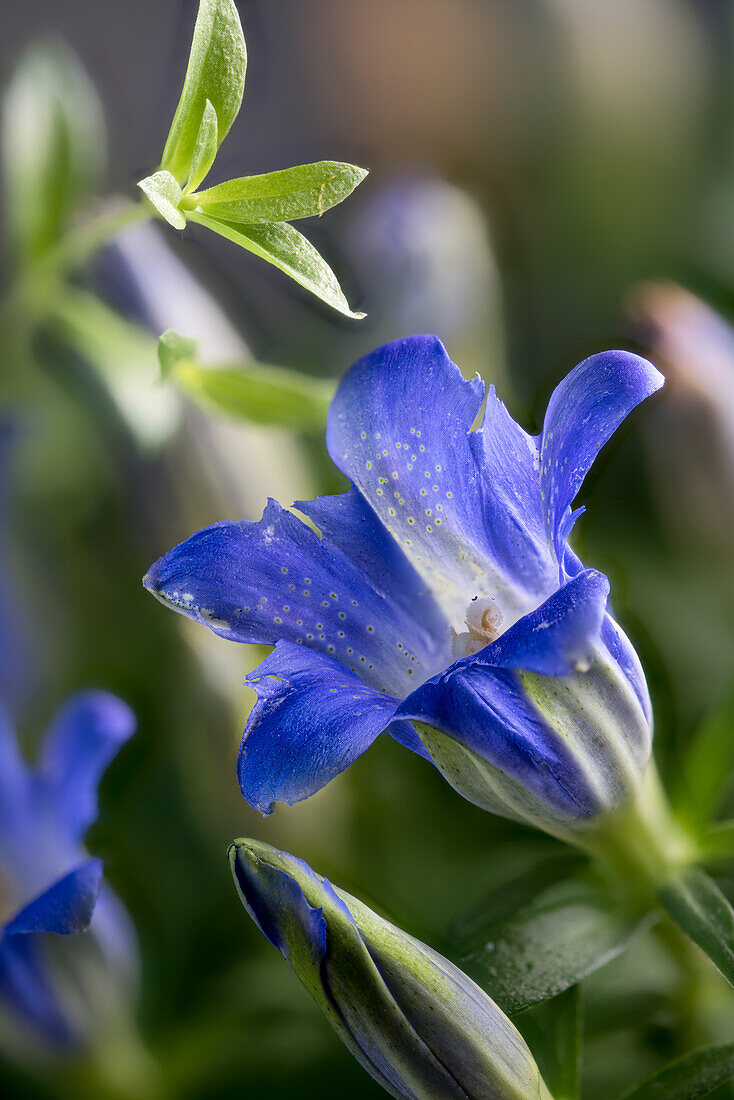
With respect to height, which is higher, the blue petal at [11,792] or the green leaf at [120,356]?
the green leaf at [120,356]

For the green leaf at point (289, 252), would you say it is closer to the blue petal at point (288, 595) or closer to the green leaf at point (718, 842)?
the blue petal at point (288, 595)

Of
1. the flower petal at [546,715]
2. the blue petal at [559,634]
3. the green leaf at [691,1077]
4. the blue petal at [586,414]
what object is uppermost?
the blue petal at [586,414]

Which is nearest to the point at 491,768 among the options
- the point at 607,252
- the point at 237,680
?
the point at 237,680

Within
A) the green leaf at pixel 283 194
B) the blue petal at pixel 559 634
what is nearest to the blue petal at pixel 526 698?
the blue petal at pixel 559 634

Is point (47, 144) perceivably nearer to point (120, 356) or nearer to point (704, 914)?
point (120, 356)

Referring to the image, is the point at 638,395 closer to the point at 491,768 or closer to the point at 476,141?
the point at 491,768

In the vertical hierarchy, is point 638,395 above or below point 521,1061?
above

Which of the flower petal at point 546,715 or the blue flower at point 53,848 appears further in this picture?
the blue flower at point 53,848
